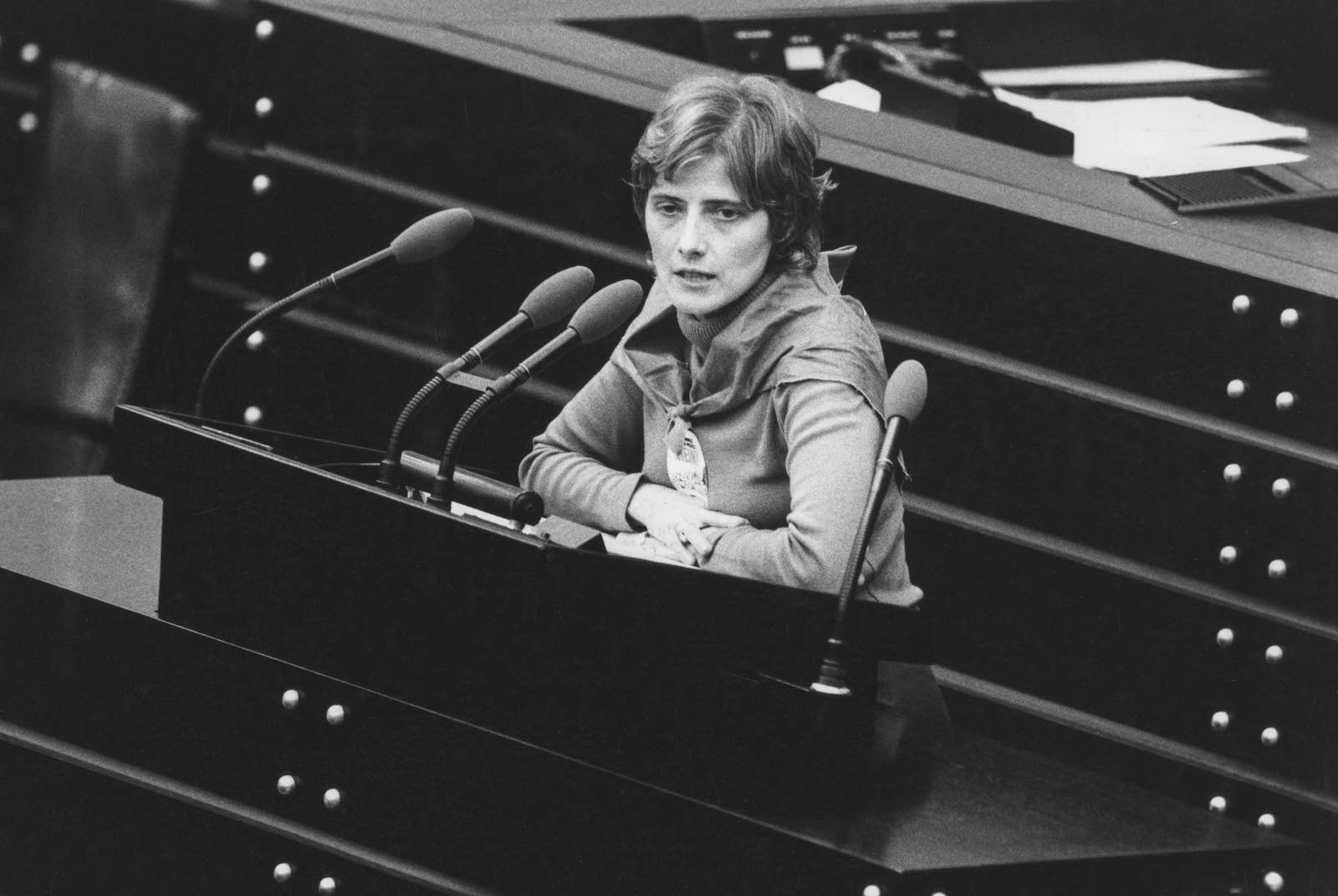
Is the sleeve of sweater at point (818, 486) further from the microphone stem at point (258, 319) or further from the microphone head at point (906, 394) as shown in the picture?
the microphone stem at point (258, 319)

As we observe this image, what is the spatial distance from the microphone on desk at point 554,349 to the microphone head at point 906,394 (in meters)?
0.31

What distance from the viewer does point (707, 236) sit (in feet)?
7.46

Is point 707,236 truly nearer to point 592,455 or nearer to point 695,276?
point 695,276

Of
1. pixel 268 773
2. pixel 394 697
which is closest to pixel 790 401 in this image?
pixel 394 697

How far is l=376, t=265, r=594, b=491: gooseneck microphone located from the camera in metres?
2.09

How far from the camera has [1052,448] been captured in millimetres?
2730

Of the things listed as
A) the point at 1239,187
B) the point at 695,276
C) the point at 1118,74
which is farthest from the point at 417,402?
the point at 1118,74

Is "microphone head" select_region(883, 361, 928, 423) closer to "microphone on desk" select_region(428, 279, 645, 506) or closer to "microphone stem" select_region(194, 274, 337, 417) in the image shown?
"microphone on desk" select_region(428, 279, 645, 506)

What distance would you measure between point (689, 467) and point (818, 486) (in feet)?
0.86

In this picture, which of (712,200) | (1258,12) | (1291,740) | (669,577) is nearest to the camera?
(669,577)

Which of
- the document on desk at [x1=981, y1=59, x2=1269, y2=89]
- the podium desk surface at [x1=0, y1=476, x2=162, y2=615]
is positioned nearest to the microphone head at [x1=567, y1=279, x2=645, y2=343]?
the podium desk surface at [x1=0, y1=476, x2=162, y2=615]

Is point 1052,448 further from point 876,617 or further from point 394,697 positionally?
point 394,697

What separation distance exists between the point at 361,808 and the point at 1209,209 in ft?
4.48

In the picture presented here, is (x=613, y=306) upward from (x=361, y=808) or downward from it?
upward
